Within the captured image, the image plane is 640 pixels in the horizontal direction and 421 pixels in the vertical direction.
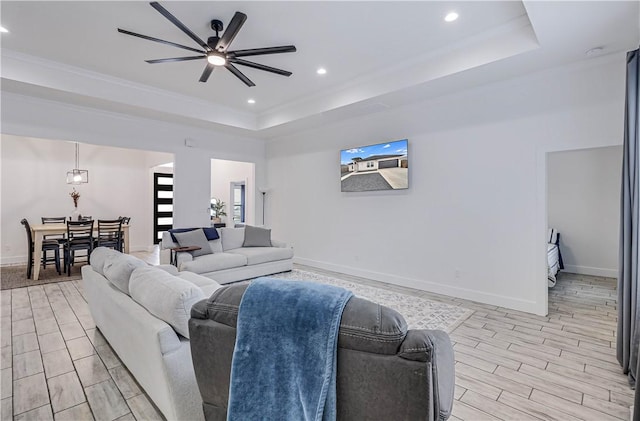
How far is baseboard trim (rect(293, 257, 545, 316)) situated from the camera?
3.73 meters

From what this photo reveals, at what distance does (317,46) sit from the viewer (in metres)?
3.61

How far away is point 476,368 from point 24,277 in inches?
268

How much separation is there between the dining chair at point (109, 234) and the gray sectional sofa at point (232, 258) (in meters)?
1.86

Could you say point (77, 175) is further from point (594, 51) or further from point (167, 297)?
point (594, 51)

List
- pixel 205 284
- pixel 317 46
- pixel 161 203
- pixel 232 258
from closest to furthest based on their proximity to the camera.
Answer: pixel 205 284 → pixel 317 46 → pixel 232 258 → pixel 161 203

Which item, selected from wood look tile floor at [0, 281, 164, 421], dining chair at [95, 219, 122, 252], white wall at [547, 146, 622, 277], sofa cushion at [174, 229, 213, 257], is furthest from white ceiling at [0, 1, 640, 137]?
wood look tile floor at [0, 281, 164, 421]

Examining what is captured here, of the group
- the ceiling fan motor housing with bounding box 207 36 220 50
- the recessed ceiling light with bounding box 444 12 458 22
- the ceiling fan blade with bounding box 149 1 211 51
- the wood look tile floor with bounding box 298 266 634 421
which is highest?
the recessed ceiling light with bounding box 444 12 458 22

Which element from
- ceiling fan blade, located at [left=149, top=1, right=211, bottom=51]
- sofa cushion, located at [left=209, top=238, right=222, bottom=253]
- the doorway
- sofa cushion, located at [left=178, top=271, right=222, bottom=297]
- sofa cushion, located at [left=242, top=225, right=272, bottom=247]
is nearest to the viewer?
ceiling fan blade, located at [left=149, top=1, right=211, bottom=51]

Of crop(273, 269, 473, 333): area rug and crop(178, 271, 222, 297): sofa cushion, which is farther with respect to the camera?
crop(273, 269, 473, 333): area rug

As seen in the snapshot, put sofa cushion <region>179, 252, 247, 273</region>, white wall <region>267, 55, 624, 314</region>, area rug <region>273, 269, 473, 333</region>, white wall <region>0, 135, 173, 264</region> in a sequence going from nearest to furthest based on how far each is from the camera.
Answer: area rug <region>273, 269, 473, 333</region> → white wall <region>267, 55, 624, 314</region> → sofa cushion <region>179, 252, 247, 273</region> → white wall <region>0, 135, 173, 264</region>

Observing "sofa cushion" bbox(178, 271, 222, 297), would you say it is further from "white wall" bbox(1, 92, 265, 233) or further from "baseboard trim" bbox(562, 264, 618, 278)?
"baseboard trim" bbox(562, 264, 618, 278)

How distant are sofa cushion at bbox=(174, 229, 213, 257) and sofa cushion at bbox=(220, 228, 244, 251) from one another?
49 cm

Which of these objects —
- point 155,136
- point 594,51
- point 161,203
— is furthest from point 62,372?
point 161,203

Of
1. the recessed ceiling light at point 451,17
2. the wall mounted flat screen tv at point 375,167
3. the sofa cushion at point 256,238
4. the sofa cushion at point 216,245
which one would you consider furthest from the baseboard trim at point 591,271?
the sofa cushion at point 216,245
